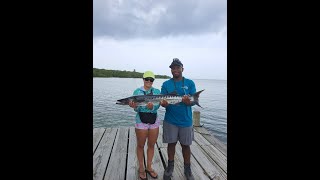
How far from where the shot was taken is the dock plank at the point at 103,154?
427 cm

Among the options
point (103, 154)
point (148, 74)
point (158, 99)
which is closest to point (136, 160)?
point (103, 154)

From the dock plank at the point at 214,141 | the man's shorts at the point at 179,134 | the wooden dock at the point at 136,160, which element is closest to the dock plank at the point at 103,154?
the wooden dock at the point at 136,160

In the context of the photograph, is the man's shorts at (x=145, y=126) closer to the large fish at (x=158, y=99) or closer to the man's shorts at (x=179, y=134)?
the man's shorts at (x=179, y=134)

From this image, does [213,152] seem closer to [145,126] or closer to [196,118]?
[145,126]

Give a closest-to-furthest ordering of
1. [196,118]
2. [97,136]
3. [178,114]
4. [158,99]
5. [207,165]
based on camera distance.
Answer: [158,99], [178,114], [207,165], [97,136], [196,118]

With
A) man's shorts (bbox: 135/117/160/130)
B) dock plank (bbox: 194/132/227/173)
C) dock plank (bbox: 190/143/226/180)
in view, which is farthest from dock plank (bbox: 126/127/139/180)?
dock plank (bbox: 194/132/227/173)

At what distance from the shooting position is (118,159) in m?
5.00

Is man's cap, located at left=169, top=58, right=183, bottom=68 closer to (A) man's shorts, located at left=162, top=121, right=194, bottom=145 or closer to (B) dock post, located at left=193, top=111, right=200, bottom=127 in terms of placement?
(A) man's shorts, located at left=162, top=121, right=194, bottom=145

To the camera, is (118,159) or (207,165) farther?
(118,159)

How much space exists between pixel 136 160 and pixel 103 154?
0.89m
